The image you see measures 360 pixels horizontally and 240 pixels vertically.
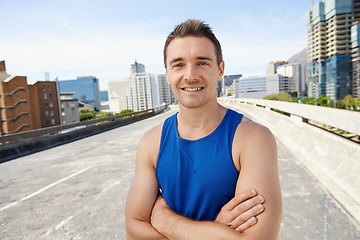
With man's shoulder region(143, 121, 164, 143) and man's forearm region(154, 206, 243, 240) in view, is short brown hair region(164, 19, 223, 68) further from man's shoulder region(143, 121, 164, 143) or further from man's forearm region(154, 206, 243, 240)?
man's forearm region(154, 206, 243, 240)

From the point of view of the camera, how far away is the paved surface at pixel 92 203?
3672mm

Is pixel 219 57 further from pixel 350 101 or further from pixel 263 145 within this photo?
pixel 350 101

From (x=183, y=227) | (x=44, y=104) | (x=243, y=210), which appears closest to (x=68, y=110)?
(x=44, y=104)

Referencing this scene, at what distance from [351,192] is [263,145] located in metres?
3.32

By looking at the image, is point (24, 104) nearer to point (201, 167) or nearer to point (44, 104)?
point (44, 104)

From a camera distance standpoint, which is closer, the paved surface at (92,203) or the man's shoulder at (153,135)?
the man's shoulder at (153,135)

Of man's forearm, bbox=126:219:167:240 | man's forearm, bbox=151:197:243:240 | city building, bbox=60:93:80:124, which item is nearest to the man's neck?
man's forearm, bbox=151:197:243:240

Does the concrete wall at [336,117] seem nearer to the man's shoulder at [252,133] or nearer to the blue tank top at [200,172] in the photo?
the man's shoulder at [252,133]

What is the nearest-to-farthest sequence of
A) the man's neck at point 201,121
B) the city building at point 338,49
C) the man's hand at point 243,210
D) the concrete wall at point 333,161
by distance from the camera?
the man's hand at point 243,210 < the man's neck at point 201,121 < the concrete wall at point 333,161 < the city building at point 338,49

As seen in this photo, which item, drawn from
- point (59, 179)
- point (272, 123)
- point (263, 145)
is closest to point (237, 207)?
point (263, 145)

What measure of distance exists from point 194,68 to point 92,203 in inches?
159

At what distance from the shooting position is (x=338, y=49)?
18112 centimetres

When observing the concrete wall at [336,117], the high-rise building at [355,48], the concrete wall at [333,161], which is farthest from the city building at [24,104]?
the high-rise building at [355,48]

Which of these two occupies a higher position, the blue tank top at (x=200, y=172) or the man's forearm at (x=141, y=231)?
the blue tank top at (x=200, y=172)
